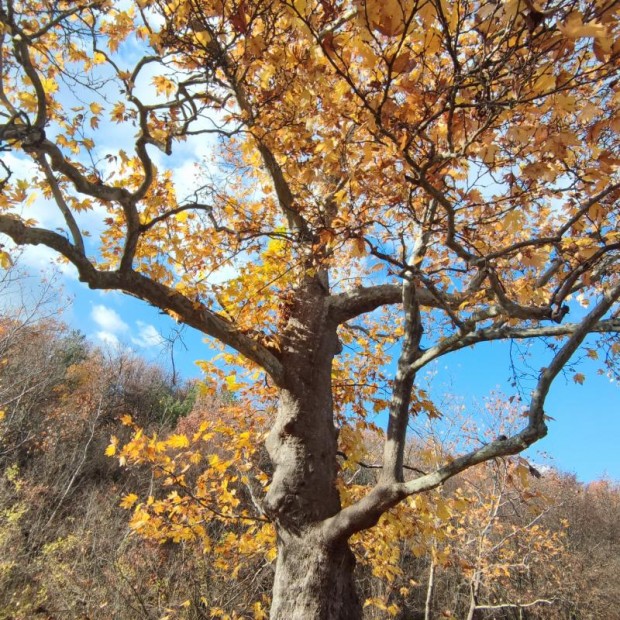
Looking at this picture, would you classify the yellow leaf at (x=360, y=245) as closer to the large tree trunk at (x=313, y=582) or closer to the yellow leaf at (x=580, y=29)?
the yellow leaf at (x=580, y=29)

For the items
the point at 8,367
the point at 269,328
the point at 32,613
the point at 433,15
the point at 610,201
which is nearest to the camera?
the point at 433,15

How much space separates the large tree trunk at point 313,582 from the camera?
2881mm

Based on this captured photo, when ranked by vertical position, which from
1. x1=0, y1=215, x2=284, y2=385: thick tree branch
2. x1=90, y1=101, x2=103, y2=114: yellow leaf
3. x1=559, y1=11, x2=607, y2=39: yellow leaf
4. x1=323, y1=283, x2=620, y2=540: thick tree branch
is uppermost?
x1=90, y1=101, x2=103, y2=114: yellow leaf

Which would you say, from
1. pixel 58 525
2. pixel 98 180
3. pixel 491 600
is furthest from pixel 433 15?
pixel 491 600

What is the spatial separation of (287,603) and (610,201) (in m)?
3.96

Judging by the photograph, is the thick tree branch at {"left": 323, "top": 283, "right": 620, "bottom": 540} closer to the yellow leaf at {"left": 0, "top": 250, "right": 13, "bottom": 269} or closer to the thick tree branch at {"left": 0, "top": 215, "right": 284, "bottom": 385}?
the thick tree branch at {"left": 0, "top": 215, "right": 284, "bottom": 385}

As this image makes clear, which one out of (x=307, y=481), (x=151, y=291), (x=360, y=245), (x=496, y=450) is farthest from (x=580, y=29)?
(x=307, y=481)

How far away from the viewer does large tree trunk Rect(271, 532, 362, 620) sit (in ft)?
9.45

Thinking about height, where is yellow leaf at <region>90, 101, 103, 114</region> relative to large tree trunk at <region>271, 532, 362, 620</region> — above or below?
above

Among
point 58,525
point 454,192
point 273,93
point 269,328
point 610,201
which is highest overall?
point 273,93

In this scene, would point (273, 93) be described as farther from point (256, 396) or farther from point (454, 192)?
point (256, 396)

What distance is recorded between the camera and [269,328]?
158 inches

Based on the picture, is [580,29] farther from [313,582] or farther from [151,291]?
[313,582]

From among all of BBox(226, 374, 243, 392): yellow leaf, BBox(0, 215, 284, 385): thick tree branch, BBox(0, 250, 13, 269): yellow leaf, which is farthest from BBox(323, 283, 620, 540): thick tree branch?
BBox(0, 250, 13, 269): yellow leaf
